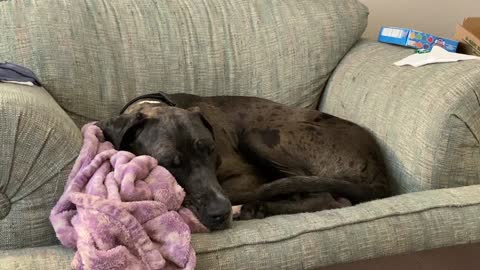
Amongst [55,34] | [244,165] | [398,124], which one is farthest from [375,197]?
[55,34]

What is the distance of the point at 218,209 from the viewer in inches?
59.1

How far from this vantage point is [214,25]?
238 cm

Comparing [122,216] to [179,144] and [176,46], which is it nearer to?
[179,144]

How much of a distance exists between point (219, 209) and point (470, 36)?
1.69 metres

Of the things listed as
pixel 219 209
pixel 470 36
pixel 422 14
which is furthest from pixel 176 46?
pixel 422 14

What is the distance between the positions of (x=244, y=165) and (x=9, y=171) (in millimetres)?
873

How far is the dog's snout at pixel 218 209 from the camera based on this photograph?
1.47m

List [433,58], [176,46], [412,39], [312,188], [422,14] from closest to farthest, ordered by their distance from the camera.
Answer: [312,188] → [433,58] → [176,46] → [412,39] → [422,14]

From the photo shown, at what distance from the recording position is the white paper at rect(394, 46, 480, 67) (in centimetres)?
203

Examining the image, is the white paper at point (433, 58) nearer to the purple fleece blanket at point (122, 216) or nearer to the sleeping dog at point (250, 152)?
the sleeping dog at point (250, 152)

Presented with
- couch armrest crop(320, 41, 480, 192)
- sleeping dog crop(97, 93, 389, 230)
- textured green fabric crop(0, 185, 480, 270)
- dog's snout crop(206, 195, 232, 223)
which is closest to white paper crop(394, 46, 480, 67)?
couch armrest crop(320, 41, 480, 192)

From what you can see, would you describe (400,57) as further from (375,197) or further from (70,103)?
(70,103)

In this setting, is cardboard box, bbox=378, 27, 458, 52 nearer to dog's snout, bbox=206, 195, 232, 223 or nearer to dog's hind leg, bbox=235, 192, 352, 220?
dog's hind leg, bbox=235, 192, 352, 220

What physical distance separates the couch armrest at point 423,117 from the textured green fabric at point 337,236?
130 millimetres
